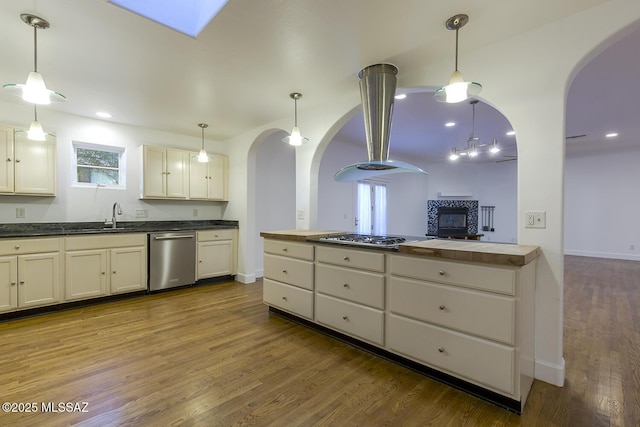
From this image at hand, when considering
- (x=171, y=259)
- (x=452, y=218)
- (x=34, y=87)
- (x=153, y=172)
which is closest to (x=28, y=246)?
(x=171, y=259)

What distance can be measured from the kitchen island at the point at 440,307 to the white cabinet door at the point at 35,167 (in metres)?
3.32

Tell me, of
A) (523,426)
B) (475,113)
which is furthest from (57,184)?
(475,113)

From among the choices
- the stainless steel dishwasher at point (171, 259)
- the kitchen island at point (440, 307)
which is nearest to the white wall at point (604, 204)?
the kitchen island at point (440, 307)

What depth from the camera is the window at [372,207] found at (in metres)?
6.57

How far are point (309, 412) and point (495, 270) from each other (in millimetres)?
1345

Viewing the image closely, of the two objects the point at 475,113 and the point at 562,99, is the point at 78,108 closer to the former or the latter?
the point at 562,99

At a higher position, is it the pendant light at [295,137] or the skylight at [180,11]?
the skylight at [180,11]

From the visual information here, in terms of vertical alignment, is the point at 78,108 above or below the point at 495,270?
above

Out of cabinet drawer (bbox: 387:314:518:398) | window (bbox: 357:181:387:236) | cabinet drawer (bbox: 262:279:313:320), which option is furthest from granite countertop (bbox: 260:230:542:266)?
window (bbox: 357:181:387:236)

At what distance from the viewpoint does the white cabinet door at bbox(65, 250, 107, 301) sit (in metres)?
3.36

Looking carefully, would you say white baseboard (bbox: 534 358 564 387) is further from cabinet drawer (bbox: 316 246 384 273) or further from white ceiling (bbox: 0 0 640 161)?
white ceiling (bbox: 0 0 640 161)

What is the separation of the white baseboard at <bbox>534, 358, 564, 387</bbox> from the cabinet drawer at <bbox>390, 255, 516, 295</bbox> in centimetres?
78

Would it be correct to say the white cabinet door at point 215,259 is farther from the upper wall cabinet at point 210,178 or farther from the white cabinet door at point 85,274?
the white cabinet door at point 85,274

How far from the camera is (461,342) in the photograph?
1.83 m
